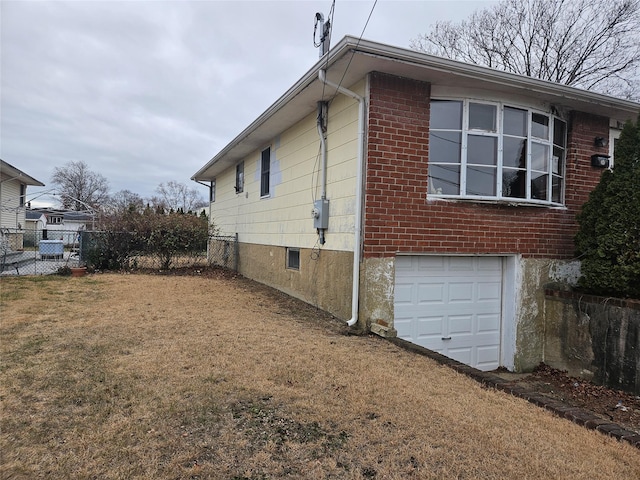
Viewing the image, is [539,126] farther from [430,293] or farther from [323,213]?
[323,213]

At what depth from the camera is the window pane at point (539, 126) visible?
6.92 meters

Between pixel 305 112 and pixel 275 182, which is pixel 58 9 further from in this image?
pixel 275 182

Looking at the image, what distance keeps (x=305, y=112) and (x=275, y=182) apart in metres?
2.41

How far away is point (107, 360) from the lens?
412cm

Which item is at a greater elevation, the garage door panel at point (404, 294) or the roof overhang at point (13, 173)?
the roof overhang at point (13, 173)

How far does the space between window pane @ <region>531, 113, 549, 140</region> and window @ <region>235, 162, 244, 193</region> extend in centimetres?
861

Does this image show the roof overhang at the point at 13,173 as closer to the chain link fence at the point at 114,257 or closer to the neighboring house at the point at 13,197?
the neighboring house at the point at 13,197

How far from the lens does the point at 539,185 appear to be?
705 centimetres

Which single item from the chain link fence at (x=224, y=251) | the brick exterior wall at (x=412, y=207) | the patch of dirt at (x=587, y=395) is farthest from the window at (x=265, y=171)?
the patch of dirt at (x=587, y=395)

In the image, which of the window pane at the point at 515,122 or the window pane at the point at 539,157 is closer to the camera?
the window pane at the point at 515,122

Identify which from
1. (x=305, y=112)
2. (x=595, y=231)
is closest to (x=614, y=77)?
(x=595, y=231)

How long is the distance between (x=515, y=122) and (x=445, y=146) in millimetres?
1406

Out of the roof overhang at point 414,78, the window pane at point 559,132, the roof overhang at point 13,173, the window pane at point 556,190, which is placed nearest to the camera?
the roof overhang at point 414,78

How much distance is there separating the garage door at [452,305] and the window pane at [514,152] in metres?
1.63
